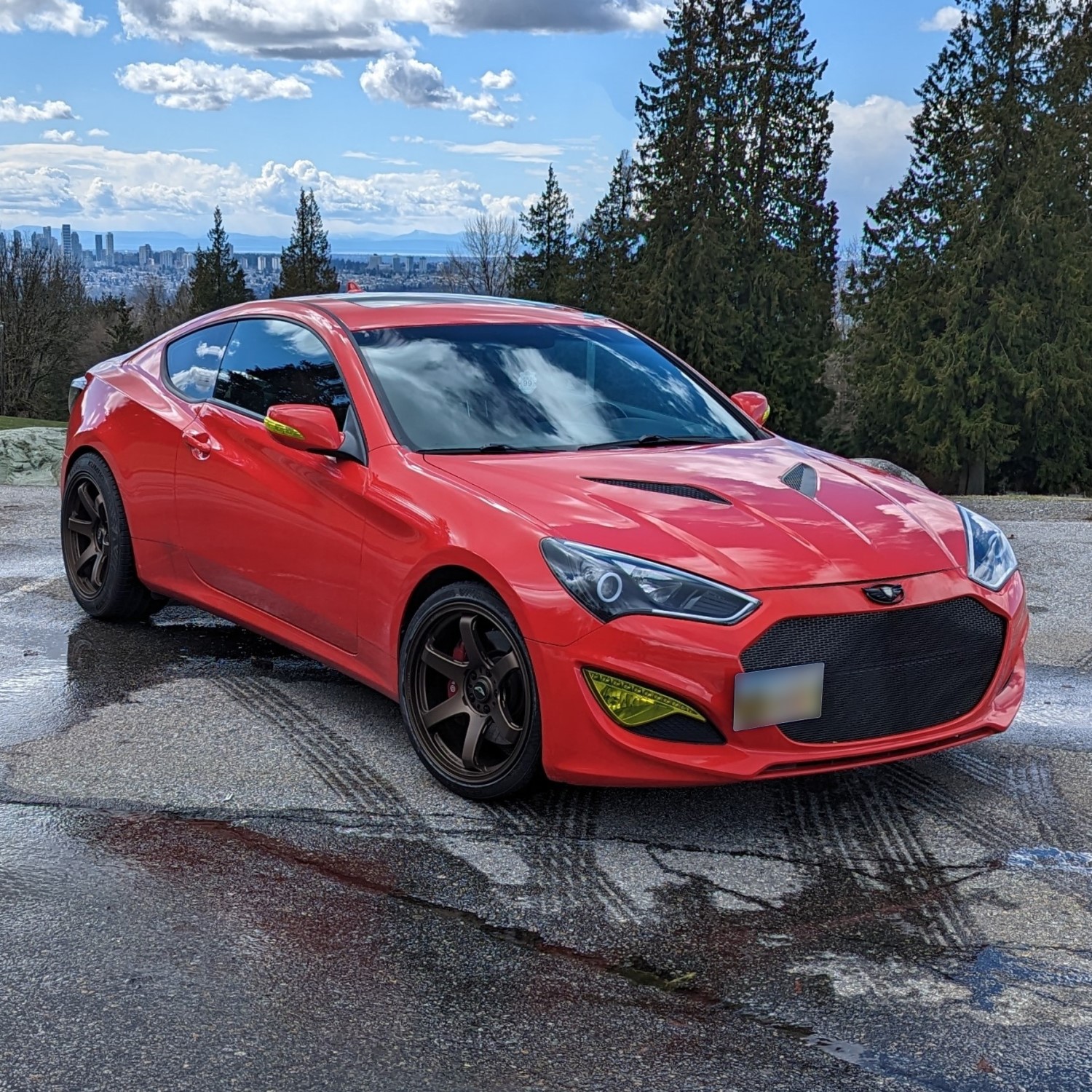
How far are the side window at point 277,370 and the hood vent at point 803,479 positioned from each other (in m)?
1.57

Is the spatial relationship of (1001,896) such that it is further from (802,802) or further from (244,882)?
(244,882)

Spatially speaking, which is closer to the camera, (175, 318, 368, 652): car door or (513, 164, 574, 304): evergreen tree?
(175, 318, 368, 652): car door

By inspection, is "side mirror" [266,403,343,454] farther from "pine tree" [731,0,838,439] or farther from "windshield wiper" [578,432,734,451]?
"pine tree" [731,0,838,439]

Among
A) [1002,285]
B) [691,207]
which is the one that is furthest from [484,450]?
[691,207]

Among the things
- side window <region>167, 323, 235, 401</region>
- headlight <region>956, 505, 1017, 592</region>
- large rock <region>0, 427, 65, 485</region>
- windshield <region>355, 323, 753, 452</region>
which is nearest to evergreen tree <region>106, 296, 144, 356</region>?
large rock <region>0, 427, 65, 485</region>

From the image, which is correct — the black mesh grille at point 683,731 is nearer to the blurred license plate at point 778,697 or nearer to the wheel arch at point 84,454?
the blurred license plate at point 778,697

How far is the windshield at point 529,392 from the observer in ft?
15.5

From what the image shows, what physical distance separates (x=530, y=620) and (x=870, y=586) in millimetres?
954

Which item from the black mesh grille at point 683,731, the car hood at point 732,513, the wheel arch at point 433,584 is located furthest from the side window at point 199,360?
the black mesh grille at point 683,731

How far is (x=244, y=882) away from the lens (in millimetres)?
3572

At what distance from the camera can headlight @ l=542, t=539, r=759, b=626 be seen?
3705 mm

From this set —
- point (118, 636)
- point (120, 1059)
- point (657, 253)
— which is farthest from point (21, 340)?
point (120, 1059)

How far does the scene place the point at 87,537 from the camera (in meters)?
6.55

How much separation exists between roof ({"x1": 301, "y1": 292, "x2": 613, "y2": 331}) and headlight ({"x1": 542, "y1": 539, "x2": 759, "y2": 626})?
175 centimetres
